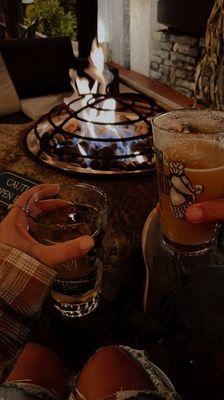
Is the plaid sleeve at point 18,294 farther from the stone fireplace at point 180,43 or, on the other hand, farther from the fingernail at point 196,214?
the stone fireplace at point 180,43

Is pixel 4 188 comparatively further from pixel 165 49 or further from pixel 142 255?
pixel 165 49

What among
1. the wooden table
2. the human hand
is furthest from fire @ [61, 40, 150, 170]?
the human hand

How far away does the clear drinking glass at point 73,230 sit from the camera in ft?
3.13

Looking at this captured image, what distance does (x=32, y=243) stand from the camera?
950mm

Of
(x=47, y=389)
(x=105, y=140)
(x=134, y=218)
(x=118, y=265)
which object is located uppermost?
(x=105, y=140)

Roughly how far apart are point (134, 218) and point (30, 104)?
2.74m

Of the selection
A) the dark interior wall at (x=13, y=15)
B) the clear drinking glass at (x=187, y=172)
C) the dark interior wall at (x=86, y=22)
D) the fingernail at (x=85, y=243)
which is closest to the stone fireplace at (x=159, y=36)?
the dark interior wall at (x=86, y=22)

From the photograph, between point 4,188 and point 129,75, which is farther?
point 129,75

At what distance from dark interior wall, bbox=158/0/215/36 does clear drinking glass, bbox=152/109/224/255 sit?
161 inches

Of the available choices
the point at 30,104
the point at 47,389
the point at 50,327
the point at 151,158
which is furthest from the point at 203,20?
the point at 47,389

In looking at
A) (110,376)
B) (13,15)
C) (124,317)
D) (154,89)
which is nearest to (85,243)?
(110,376)

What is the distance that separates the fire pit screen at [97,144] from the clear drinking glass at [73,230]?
73 centimetres

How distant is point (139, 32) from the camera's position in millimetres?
6832

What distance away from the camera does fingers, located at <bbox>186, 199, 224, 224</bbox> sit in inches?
35.5
